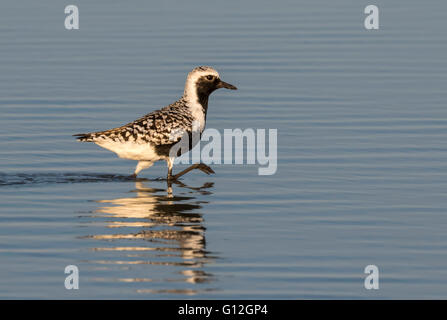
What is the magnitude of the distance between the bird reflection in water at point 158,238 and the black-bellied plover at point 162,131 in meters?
0.48

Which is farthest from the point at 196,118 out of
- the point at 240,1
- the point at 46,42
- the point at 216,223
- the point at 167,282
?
the point at 240,1

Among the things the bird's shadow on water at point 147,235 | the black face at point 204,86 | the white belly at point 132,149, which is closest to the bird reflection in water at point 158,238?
the bird's shadow on water at point 147,235

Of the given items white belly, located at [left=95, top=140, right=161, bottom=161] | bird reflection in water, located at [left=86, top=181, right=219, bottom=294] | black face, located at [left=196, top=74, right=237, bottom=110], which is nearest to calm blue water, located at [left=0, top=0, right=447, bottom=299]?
bird reflection in water, located at [left=86, top=181, right=219, bottom=294]

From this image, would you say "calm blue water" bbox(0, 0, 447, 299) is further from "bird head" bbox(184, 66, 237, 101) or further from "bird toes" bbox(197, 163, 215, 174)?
"bird head" bbox(184, 66, 237, 101)

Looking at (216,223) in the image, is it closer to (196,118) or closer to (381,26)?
(196,118)

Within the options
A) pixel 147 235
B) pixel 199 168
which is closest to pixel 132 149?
pixel 199 168

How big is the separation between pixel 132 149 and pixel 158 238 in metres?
3.12

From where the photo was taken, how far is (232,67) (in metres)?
23.6

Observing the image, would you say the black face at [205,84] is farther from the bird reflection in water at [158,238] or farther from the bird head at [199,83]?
the bird reflection in water at [158,238]

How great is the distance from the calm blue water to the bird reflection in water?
3 centimetres

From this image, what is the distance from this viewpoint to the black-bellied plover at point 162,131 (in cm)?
1575

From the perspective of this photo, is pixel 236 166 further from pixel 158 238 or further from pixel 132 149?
pixel 158 238

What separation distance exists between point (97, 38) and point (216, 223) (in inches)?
550

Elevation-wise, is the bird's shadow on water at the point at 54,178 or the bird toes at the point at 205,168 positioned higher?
the bird toes at the point at 205,168
